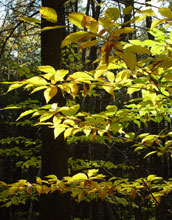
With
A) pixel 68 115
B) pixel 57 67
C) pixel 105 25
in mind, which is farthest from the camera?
pixel 57 67

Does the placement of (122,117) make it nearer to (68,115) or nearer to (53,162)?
(68,115)

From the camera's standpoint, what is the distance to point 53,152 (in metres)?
2.06

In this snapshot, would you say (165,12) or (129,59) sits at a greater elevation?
(165,12)

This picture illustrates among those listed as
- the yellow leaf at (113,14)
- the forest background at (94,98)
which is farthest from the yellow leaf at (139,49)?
the yellow leaf at (113,14)

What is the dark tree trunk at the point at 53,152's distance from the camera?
6.63 feet

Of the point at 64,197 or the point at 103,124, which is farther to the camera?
the point at 64,197

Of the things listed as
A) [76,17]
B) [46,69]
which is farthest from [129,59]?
[46,69]

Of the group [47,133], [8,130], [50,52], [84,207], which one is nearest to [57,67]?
[50,52]

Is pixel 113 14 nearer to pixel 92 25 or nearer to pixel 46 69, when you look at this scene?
pixel 92 25

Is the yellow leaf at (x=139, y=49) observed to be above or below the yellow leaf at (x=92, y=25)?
below

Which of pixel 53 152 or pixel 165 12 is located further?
pixel 53 152

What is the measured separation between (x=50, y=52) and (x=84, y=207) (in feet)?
26.3

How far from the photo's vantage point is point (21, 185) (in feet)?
4.50

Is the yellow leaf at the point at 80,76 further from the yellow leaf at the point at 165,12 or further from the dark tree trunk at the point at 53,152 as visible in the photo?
the dark tree trunk at the point at 53,152
